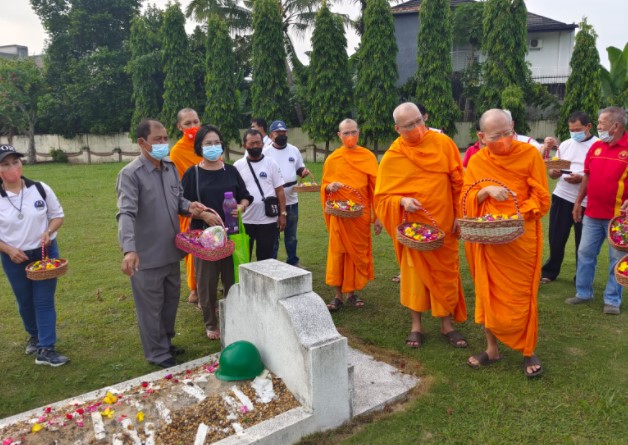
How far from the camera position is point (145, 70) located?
27.0 m

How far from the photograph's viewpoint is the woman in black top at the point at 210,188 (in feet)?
15.3

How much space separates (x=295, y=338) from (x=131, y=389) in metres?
1.44

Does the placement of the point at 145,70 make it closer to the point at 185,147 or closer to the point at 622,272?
the point at 185,147

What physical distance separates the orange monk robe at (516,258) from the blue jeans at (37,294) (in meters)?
3.76

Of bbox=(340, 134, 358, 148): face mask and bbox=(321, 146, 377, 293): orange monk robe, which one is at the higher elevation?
bbox=(340, 134, 358, 148): face mask

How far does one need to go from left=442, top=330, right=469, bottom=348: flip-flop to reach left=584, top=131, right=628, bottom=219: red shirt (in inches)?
81.0

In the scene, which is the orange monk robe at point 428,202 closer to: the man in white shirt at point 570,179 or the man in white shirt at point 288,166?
the man in white shirt at point 570,179

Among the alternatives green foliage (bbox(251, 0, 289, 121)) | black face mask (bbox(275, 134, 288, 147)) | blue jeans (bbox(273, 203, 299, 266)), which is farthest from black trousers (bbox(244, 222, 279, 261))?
green foliage (bbox(251, 0, 289, 121))

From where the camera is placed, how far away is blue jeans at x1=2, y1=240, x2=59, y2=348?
4.40m

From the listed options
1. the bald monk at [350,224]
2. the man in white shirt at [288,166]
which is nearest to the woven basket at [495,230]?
the bald monk at [350,224]

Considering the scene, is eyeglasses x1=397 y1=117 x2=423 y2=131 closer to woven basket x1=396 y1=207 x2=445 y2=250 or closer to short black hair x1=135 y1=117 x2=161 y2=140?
woven basket x1=396 y1=207 x2=445 y2=250

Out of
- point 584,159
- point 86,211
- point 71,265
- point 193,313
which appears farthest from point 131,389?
point 86,211

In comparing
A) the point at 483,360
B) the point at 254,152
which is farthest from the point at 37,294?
the point at 483,360

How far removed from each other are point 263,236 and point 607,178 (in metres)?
3.70
